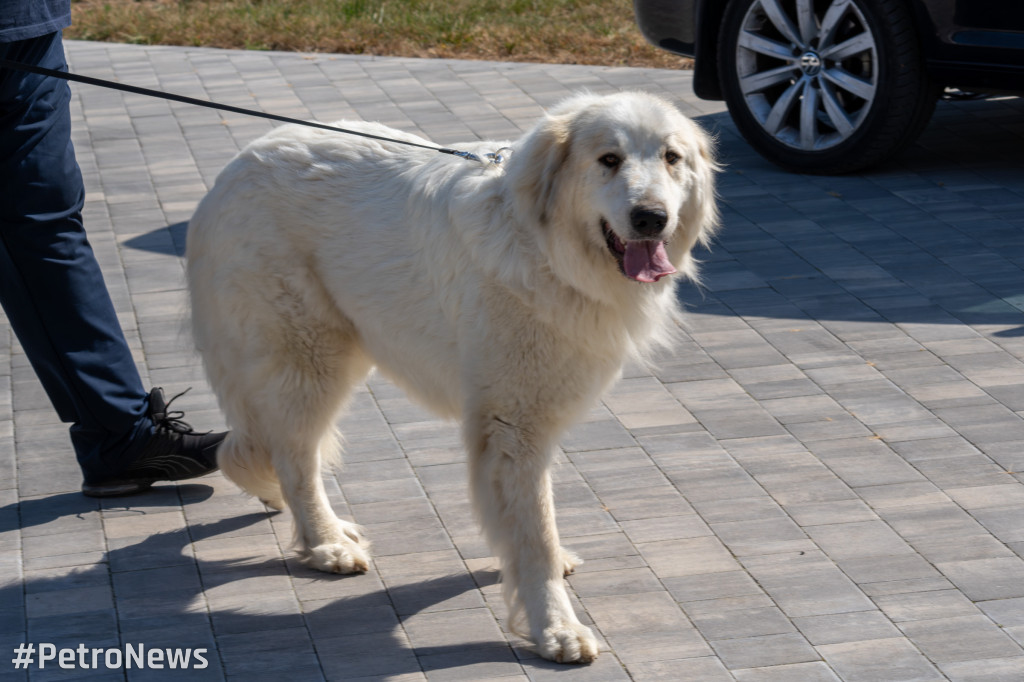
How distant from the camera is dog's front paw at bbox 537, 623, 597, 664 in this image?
11.8ft

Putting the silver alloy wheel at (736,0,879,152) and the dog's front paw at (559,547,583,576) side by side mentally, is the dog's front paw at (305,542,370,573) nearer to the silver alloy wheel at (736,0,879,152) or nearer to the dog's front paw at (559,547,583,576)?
the dog's front paw at (559,547,583,576)

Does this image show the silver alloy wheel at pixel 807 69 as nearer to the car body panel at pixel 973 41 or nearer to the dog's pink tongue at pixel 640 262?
the car body panel at pixel 973 41

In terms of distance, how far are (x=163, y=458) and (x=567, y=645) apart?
1858 millimetres

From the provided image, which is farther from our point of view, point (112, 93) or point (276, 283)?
point (112, 93)

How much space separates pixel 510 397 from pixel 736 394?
1.89m

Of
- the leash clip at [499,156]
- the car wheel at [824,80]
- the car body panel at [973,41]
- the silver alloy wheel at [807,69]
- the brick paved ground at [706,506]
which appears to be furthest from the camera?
the silver alloy wheel at [807,69]

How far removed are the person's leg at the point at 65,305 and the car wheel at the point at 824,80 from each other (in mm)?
4592

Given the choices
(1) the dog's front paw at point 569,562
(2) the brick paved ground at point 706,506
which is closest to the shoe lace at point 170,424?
(2) the brick paved ground at point 706,506

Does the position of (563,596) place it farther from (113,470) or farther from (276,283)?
(113,470)

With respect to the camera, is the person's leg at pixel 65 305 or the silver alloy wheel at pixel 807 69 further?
the silver alloy wheel at pixel 807 69

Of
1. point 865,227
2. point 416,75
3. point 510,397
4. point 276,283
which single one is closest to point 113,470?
point 276,283

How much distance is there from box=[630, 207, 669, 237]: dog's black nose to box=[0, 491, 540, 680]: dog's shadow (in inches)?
51.1

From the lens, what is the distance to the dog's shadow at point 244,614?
365cm

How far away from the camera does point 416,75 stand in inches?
416
